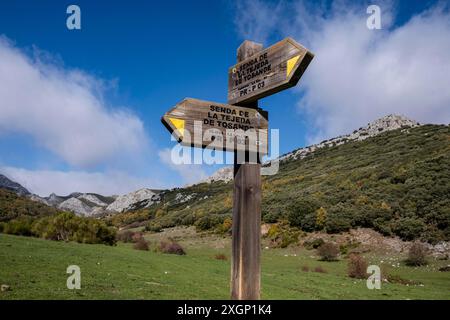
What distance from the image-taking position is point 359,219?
37.9 m

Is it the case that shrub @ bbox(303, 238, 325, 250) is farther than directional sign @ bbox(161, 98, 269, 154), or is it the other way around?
shrub @ bbox(303, 238, 325, 250)

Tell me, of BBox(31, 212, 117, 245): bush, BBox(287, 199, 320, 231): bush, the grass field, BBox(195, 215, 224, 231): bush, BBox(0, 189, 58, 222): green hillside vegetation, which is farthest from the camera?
BBox(195, 215, 224, 231): bush

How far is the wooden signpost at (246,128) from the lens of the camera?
14.7 ft

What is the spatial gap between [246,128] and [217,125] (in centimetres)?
41

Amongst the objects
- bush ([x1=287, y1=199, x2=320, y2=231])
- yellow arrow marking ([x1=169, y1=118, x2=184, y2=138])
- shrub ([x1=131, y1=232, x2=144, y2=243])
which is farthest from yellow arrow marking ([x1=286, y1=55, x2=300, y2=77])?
bush ([x1=287, y1=199, x2=320, y2=231])

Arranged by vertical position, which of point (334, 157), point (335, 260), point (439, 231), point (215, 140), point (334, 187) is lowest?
point (335, 260)

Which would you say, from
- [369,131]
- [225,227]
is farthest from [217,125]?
[369,131]

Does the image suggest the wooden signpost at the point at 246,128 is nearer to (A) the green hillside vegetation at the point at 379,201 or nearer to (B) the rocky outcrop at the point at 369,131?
(A) the green hillside vegetation at the point at 379,201

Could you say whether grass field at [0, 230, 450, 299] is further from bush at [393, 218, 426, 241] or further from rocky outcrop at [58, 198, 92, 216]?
rocky outcrop at [58, 198, 92, 216]

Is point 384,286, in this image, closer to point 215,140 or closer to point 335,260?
point 335,260

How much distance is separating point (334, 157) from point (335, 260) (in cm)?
6467

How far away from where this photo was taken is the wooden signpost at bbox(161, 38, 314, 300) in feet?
14.7

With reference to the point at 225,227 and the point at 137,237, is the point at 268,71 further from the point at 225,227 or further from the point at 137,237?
the point at 225,227
